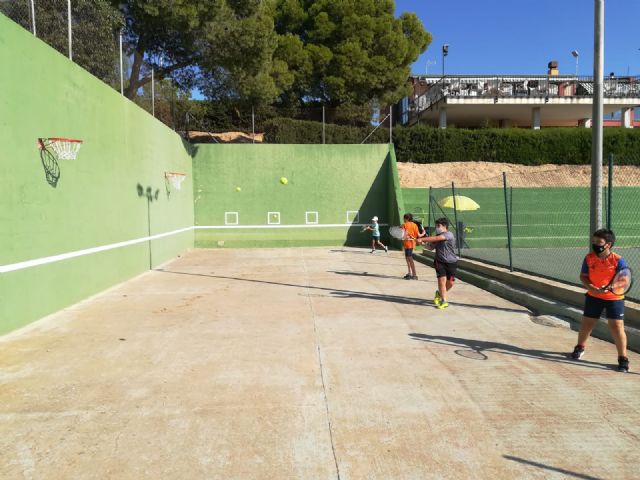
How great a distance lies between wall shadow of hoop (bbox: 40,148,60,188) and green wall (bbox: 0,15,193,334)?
0.35 ft

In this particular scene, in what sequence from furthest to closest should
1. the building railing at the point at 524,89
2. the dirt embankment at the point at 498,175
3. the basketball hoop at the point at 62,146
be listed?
the building railing at the point at 524,89 < the dirt embankment at the point at 498,175 < the basketball hoop at the point at 62,146

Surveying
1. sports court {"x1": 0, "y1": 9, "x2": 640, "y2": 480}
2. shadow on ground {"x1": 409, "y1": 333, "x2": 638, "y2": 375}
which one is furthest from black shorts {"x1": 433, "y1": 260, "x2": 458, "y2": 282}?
shadow on ground {"x1": 409, "y1": 333, "x2": 638, "y2": 375}

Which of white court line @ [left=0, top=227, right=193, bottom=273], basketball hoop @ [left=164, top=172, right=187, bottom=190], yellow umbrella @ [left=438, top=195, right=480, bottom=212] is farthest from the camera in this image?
yellow umbrella @ [left=438, top=195, right=480, bottom=212]

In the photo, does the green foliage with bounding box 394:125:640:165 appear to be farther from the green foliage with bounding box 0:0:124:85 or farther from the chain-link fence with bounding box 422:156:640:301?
the green foliage with bounding box 0:0:124:85

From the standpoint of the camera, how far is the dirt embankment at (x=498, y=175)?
74.6 feet

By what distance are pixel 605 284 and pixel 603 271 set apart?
132 mm

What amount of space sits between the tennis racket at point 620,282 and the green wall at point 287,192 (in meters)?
15.1

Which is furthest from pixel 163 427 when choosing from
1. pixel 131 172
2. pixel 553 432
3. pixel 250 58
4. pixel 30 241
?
pixel 250 58

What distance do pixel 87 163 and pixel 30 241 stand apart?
8.46ft

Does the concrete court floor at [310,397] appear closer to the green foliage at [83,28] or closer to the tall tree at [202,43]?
the green foliage at [83,28]

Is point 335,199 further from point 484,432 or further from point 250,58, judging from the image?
point 484,432

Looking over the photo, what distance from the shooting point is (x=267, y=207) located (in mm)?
20172

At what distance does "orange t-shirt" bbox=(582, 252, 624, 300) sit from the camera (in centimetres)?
478

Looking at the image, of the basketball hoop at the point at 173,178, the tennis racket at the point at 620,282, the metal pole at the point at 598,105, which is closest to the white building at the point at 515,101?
the basketball hoop at the point at 173,178
